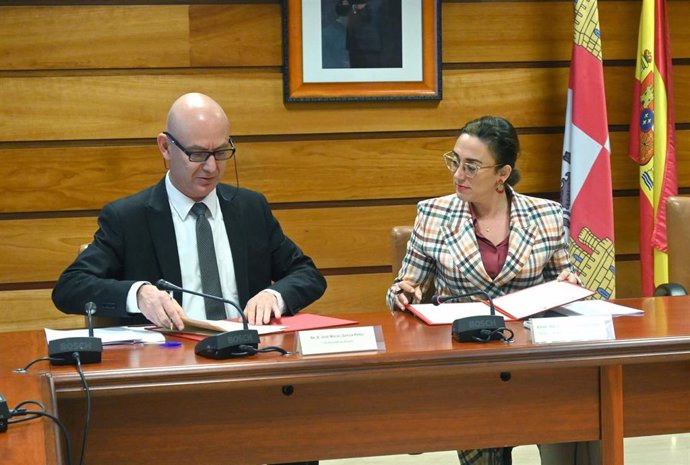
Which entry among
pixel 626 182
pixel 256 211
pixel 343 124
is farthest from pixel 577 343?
pixel 626 182

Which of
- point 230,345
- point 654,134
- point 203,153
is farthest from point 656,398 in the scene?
point 654,134

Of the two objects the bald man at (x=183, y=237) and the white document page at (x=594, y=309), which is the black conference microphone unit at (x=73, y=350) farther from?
the white document page at (x=594, y=309)

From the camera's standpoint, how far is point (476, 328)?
2.27 metres

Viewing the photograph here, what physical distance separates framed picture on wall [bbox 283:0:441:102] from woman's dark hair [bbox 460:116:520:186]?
1.14m

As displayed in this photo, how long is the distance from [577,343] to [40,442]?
4.04 ft

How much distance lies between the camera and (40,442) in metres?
1.49

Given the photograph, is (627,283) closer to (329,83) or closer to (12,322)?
(329,83)

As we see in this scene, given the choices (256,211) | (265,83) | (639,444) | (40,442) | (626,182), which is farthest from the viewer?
(626,182)

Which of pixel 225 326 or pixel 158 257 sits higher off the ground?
pixel 158 257

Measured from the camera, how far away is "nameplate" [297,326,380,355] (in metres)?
2.16

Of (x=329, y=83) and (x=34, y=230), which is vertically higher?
(x=329, y=83)

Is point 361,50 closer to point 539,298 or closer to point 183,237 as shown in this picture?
point 183,237

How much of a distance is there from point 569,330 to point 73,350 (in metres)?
1.10

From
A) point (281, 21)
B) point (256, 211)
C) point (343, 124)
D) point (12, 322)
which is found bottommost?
point (12, 322)
